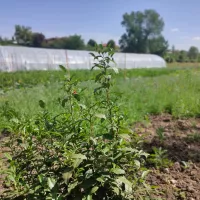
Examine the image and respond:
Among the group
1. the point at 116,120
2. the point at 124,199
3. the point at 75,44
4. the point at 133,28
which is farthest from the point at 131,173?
the point at 133,28

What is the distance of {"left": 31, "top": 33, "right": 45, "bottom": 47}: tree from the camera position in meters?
41.9

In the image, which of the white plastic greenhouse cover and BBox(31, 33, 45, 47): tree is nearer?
the white plastic greenhouse cover

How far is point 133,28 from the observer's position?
44.2 meters

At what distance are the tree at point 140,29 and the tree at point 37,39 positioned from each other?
16.7 meters

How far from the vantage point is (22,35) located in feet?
126

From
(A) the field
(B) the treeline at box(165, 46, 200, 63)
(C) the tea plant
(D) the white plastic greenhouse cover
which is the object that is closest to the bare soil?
(A) the field

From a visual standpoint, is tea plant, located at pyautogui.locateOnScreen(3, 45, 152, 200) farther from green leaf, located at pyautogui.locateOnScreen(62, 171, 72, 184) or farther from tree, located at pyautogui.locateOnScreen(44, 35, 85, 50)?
tree, located at pyautogui.locateOnScreen(44, 35, 85, 50)

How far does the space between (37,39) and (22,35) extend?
4784mm

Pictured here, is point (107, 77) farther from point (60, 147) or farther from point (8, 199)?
point (8, 199)

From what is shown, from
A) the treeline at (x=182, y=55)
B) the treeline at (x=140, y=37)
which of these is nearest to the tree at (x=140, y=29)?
the treeline at (x=140, y=37)

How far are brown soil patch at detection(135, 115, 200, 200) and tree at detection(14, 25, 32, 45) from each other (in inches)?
1538

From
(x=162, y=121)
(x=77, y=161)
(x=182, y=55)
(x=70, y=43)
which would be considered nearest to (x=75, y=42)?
(x=70, y=43)

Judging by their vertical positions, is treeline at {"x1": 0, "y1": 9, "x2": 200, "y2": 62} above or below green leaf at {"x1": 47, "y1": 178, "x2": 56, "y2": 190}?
above

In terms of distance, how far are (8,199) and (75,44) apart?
39.5 metres
